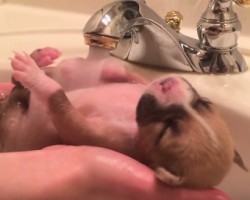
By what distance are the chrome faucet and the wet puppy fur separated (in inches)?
5.3

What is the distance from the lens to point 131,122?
512 millimetres

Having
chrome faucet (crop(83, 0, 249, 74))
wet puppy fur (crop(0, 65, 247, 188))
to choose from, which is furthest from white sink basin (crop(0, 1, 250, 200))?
wet puppy fur (crop(0, 65, 247, 188))

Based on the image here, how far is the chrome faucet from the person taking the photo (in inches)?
23.5

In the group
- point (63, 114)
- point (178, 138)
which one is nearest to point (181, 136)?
point (178, 138)

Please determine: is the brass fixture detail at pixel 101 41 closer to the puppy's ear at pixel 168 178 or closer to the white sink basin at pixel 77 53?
the white sink basin at pixel 77 53

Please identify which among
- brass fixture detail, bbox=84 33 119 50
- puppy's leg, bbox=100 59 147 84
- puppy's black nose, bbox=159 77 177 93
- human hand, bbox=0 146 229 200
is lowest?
human hand, bbox=0 146 229 200

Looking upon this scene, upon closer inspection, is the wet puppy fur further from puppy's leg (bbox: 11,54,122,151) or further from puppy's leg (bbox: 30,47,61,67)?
puppy's leg (bbox: 30,47,61,67)

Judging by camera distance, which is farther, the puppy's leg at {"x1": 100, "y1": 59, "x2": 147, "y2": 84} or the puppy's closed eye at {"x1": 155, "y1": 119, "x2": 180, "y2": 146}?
the puppy's leg at {"x1": 100, "y1": 59, "x2": 147, "y2": 84}

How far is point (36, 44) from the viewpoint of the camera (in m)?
0.76

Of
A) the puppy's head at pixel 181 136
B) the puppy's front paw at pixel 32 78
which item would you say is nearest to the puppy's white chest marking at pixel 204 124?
the puppy's head at pixel 181 136

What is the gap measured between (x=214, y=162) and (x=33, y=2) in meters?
0.58

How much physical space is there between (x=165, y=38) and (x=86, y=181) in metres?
0.30

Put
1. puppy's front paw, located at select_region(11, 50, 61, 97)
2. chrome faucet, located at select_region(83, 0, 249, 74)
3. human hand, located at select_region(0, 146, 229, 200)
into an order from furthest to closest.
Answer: chrome faucet, located at select_region(83, 0, 249, 74)
puppy's front paw, located at select_region(11, 50, 61, 97)
human hand, located at select_region(0, 146, 229, 200)

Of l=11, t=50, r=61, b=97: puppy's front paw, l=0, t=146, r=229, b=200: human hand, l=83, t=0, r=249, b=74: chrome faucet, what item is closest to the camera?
l=0, t=146, r=229, b=200: human hand
